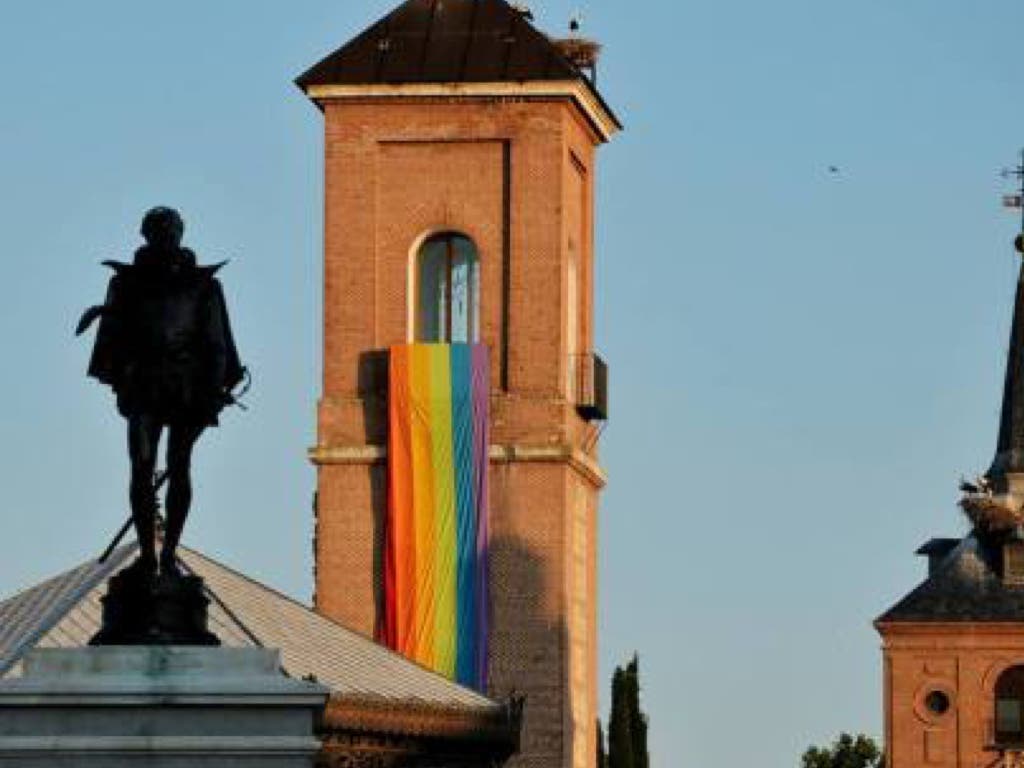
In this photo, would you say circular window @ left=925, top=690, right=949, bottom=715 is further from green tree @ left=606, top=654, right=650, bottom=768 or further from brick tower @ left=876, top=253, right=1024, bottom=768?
green tree @ left=606, top=654, right=650, bottom=768

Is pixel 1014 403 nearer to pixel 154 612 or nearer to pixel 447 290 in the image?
pixel 447 290

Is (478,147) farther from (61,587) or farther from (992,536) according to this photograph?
(992,536)

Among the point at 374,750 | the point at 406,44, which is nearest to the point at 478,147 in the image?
the point at 406,44

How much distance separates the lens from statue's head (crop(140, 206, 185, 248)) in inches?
512

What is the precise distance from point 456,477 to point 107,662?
49044mm

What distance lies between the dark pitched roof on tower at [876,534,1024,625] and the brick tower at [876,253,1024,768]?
0.03m

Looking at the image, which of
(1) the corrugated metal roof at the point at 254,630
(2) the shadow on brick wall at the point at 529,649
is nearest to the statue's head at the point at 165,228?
(1) the corrugated metal roof at the point at 254,630

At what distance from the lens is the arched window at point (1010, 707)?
11106 cm

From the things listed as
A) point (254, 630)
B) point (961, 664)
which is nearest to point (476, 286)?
point (254, 630)

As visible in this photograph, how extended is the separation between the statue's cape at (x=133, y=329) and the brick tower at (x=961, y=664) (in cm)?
9885

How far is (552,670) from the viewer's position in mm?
60219

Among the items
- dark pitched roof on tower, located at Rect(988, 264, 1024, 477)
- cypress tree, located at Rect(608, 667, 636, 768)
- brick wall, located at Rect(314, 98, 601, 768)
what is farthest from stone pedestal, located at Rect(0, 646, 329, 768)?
dark pitched roof on tower, located at Rect(988, 264, 1024, 477)

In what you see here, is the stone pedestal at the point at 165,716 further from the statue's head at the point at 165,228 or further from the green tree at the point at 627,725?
the green tree at the point at 627,725

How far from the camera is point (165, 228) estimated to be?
512 inches
